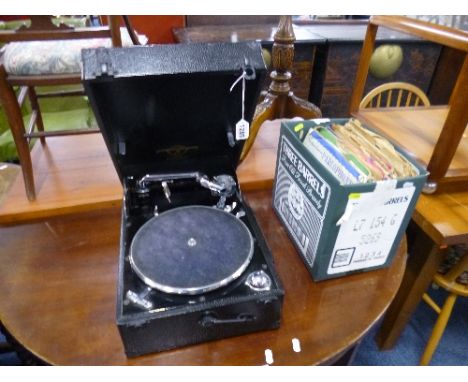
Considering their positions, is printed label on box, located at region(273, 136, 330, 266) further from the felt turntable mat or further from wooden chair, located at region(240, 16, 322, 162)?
wooden chair, located at region(240, 16, 322, 162)

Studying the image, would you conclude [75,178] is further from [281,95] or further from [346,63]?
[346,63]

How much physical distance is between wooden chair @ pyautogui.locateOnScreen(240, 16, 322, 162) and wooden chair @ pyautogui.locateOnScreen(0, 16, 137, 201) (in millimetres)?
517

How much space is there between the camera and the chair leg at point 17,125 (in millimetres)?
957

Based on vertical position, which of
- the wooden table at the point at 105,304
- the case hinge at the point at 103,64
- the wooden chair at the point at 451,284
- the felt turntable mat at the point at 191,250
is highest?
the case hinge at the point at 103,64

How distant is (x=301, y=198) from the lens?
828mm

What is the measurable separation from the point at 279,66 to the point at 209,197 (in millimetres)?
582

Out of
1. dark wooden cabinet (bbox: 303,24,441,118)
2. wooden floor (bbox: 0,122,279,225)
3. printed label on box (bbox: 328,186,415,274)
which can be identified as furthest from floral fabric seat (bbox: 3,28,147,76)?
dark wooden cabinet (bbox: 303,24,441,118)

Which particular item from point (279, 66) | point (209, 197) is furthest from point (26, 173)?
point (279, 66)

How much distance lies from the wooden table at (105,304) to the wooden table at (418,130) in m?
0.39

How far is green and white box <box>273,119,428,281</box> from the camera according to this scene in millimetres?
696

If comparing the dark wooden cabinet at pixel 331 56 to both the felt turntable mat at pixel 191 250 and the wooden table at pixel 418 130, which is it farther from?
the felt turntable mat at pixel 191 250

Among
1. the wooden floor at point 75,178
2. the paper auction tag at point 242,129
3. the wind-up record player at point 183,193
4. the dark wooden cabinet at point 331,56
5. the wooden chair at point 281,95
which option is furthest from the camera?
the dark wooden cabinet at point 331,56

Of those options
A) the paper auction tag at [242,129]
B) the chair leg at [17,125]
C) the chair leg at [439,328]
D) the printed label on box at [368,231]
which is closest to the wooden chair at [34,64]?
the chair leg at [17,125]

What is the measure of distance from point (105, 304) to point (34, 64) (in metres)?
0.81
